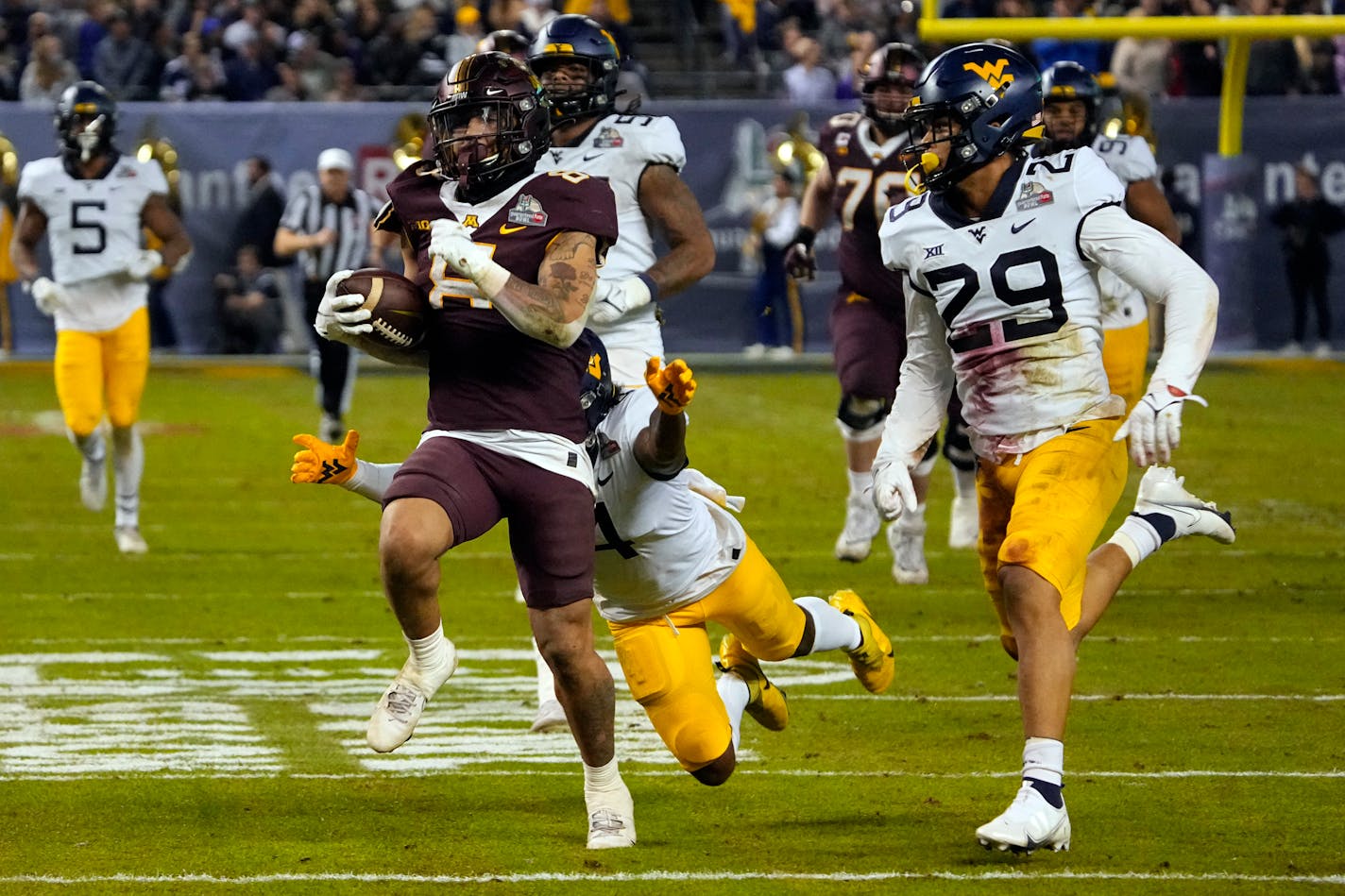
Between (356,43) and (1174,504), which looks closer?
(1174,504)

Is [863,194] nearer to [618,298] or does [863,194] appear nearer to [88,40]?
[618,298]

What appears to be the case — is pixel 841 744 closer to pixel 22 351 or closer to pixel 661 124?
pixel 661 124

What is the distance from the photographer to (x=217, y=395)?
15.5m

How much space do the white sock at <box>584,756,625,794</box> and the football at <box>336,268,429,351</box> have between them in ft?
3.17

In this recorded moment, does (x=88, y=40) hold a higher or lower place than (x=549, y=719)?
lower

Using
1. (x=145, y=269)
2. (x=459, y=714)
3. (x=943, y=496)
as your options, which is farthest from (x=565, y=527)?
(x=943, y=496)

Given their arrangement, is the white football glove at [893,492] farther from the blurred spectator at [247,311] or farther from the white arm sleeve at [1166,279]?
the blurred spectator at [247,311]

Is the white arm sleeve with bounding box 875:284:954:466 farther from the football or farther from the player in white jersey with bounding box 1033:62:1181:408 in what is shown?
the player in white jersey with bounding box 1033:62:1181:408

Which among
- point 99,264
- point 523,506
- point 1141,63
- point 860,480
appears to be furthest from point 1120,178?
point 1141,63

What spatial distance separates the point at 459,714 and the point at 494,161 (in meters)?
2.04

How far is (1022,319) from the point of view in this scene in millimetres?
4715

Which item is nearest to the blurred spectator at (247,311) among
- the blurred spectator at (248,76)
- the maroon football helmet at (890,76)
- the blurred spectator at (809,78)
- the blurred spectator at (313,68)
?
the blurred spectator at (248,76)

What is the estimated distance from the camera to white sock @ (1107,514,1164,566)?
5.14 m

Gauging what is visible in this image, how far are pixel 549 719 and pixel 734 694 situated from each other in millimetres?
899
